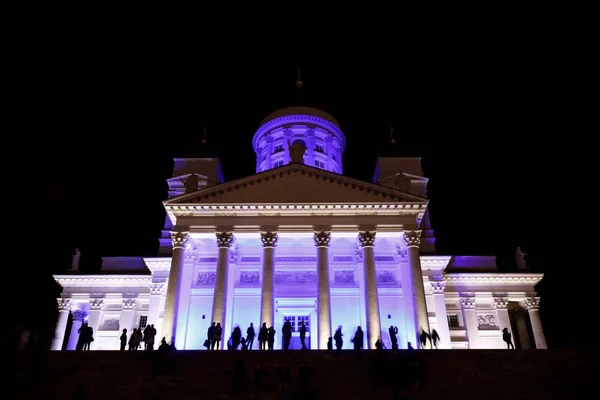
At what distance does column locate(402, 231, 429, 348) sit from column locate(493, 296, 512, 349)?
957cm

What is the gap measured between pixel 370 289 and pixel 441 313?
8.23m

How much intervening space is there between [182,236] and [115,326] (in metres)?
10.3

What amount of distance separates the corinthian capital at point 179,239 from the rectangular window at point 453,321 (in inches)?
677

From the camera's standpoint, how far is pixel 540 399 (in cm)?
1603

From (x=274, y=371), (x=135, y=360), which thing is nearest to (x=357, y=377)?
(x=274, y=371)

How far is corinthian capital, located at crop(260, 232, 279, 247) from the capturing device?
2661 centimetres

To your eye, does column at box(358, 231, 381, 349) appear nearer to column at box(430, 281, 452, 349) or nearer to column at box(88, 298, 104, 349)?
column at box(430, 281, 452, 349)

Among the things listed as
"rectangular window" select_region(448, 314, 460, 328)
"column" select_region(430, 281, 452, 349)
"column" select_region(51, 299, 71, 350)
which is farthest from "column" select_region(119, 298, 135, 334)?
"rectangular window" select_region(448, 314, 460, 328)

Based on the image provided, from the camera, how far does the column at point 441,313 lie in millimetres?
29734

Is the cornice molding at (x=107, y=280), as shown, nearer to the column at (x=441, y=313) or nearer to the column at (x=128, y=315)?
the column at (x=128, y=315)

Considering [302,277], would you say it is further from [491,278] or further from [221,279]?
[491,278]

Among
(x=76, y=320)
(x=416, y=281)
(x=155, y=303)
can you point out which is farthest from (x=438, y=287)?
(x=76, y=320)

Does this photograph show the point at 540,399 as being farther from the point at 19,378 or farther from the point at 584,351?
the point at 19,378

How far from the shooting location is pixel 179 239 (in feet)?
88.4
